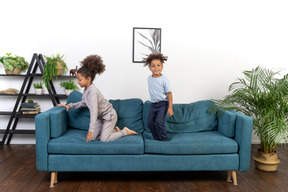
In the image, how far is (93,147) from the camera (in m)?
2.47

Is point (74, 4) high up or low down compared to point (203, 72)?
up

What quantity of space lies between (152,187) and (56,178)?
0.92 meters

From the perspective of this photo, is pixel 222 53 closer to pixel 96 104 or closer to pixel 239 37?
pixel 239 37

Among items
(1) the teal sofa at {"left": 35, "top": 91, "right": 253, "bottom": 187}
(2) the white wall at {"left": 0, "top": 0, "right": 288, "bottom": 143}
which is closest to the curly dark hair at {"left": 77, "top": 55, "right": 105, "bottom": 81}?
(1) the teal sofa at {"left": 35, "top": 91, "right": 253, "bottom": 187}

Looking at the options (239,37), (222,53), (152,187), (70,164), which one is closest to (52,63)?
(70,164)

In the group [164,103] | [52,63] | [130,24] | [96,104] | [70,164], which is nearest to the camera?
[70,164]

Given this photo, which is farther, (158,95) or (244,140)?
(158,95)

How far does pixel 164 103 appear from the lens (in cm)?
284

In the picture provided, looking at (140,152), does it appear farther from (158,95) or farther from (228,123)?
(228,123)

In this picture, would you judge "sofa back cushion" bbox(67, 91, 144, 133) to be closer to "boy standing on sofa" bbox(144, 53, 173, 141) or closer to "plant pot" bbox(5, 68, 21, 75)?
"boy standing on sofa" bbox(144, 53, 173, 141)

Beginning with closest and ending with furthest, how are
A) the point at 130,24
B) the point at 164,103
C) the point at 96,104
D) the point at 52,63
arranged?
the point at 96,104 → the point at 164,103 → the point at 52,63 → the point at 130,24

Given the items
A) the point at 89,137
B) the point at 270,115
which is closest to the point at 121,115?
the point at 89,137

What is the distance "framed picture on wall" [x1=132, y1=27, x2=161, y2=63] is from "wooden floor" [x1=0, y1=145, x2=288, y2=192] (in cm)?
175

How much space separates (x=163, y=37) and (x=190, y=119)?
1.36m
